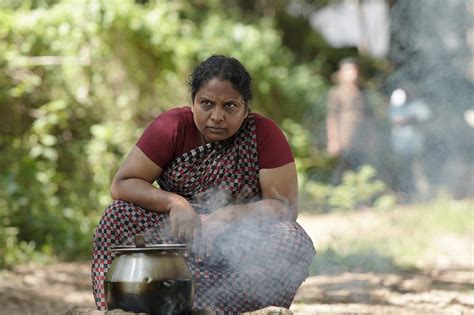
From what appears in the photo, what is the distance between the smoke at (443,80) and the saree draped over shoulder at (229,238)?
9088 mm

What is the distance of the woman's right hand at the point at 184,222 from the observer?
3.71m

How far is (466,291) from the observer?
6.25 meters

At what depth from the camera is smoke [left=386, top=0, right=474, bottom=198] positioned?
13435 millimetres

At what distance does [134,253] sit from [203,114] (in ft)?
2.99

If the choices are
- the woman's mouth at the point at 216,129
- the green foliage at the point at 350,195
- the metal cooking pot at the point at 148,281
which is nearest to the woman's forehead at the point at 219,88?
the woman's mouth at the point at 216,129

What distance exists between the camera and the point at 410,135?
511 inches

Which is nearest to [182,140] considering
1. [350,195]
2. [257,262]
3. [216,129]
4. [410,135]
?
[216,129]

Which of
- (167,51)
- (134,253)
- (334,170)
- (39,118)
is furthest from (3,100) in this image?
(334,170)

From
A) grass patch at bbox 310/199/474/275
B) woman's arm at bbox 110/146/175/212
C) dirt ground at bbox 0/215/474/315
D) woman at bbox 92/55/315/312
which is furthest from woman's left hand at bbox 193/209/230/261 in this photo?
grass patch at bbox 310/199/474/275

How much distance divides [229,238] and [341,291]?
103 inches

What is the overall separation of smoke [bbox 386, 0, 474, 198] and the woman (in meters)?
9.08

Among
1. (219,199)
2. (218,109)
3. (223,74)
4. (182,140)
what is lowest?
(219,199)

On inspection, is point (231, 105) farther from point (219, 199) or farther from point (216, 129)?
point (219, 199)

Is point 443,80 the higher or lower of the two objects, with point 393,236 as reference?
higher
